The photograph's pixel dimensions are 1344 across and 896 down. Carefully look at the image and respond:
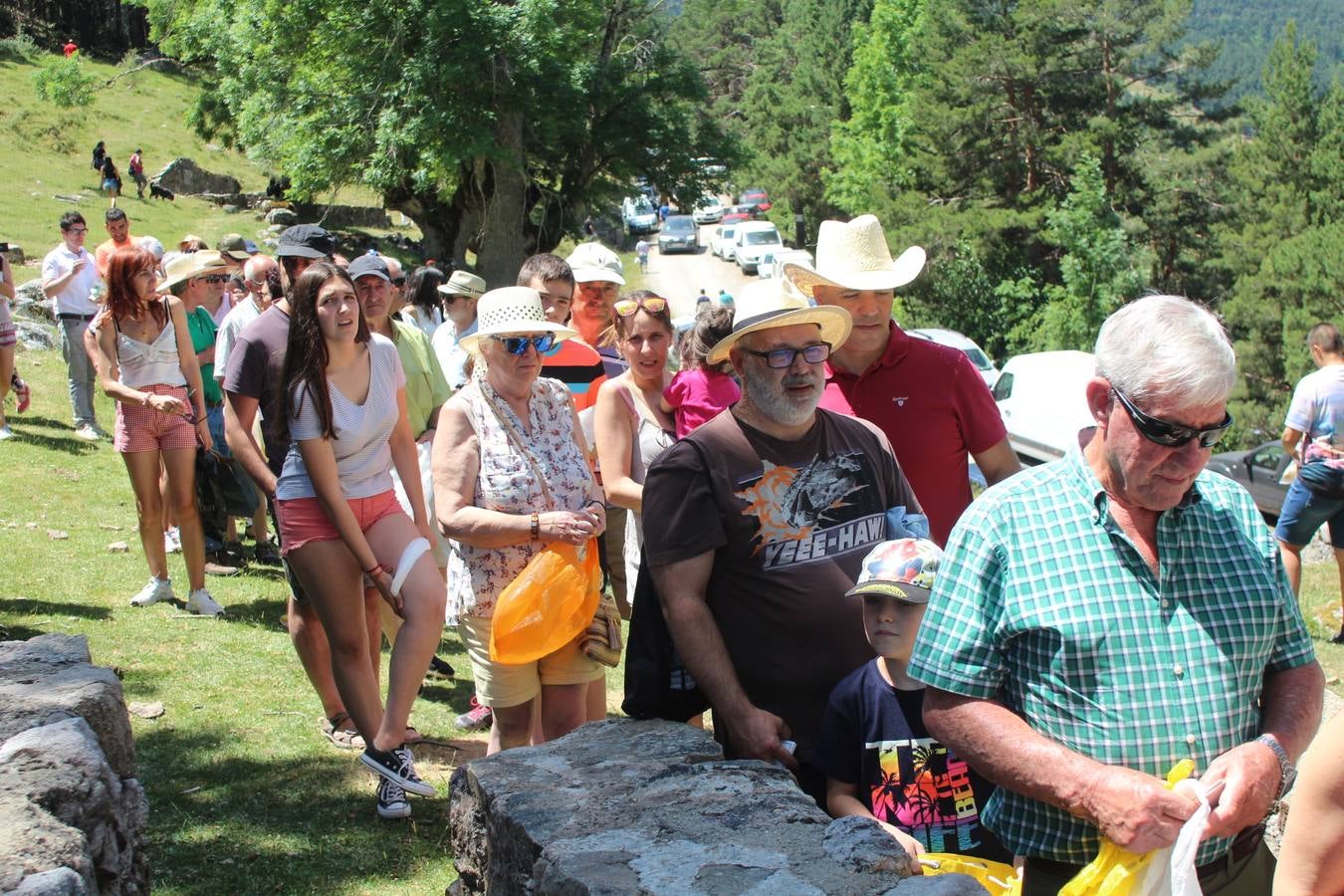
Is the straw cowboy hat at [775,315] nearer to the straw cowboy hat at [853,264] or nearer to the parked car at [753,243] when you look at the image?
the straw cowboy hat at [853,264]

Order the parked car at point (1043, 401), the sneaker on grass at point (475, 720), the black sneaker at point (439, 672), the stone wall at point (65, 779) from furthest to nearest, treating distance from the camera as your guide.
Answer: the parked car at point (1043, 401) → the black sneaker at point (439, 672) → the sneaker on grass at point (475, 720) → the stone wall at point (65, 779)

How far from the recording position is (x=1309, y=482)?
8188 millimetres

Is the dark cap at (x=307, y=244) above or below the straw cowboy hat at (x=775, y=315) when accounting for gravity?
above

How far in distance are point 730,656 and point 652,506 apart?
0.46 meters

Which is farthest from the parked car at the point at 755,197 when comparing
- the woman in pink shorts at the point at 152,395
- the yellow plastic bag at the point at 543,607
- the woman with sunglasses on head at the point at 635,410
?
the yellow plastic bag at the point at 543,607

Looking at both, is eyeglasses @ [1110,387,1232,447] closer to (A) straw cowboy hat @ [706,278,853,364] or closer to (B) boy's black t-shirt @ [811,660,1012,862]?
(B) boy's black t-shirt @ [811,660,1012,862]

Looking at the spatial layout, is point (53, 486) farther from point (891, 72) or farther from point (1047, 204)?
point (891, 72)

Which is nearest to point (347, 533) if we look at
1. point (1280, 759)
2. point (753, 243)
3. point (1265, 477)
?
point (1280, 759)

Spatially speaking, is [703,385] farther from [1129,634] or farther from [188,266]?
[188,266]

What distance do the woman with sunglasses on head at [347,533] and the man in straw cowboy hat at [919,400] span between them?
1670mm

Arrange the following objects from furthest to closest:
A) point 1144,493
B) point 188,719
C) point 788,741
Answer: point 188,719, point 788,741, point 1144,493

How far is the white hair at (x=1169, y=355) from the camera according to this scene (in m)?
Result: 2.44

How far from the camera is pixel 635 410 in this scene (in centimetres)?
533

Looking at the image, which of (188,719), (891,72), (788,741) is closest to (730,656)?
(788,741)
